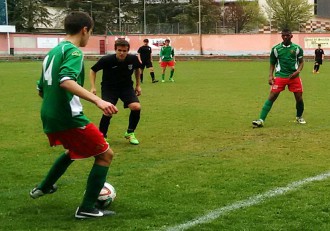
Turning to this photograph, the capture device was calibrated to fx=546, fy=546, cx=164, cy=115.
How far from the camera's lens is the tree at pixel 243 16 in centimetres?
7800

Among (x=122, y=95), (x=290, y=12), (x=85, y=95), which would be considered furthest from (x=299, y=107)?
(x=290, y=12)

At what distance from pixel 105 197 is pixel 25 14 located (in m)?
72.4

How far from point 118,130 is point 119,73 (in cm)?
186

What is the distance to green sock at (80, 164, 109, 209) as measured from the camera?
4996mm

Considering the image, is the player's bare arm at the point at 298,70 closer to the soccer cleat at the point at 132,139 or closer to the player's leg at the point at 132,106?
the player's leg at the point at 132,106

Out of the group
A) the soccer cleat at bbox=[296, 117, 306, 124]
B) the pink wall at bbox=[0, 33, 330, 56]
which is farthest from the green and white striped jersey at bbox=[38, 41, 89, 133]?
the pink wall at bbox=[0, 33, 330, 56]

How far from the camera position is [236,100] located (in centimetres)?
1559

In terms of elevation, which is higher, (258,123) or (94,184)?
(94,184)

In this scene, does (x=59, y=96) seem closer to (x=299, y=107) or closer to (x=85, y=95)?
(x=85, y=95)

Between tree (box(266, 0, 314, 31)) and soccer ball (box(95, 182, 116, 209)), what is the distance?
6753 cm

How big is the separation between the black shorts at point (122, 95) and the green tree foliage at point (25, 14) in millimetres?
68182

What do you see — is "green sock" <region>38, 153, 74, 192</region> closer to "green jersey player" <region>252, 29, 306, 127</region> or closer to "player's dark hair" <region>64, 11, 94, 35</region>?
"player's dark hair" <region>64, 11, 94, 35</region>

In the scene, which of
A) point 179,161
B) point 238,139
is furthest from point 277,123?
point 179,161

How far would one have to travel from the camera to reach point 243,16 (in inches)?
3120
